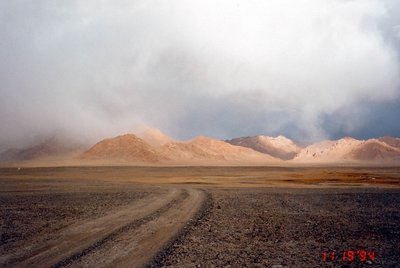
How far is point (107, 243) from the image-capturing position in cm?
1288

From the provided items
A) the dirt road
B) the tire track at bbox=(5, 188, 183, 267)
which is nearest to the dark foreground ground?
the dirt road

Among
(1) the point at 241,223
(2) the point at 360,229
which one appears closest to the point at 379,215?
(2) the point at 360,229

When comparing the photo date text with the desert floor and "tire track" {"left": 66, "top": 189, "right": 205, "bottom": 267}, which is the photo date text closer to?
the desert floor

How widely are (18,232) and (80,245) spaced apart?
4.70 meters

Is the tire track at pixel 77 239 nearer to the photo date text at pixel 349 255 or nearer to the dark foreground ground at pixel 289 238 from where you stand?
the dark foreground ground at pixel 289 238

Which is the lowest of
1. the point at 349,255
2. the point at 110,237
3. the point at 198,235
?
the point at 349,255

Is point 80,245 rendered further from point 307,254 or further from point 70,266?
point 307,254

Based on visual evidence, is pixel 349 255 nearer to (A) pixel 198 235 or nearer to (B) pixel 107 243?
(A) pixel 198 235

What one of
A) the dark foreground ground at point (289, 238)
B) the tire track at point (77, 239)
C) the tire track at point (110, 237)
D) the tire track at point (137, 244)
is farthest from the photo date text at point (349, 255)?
the tire track at point (77, 239)

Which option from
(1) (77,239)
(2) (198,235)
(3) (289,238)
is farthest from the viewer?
(2) (198,235)

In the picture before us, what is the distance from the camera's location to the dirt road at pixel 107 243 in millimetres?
10758

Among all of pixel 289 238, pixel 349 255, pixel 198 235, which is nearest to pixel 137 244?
pixel 198 235

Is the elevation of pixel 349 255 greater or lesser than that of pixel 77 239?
lesser

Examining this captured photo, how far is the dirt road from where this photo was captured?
10.8 metres
